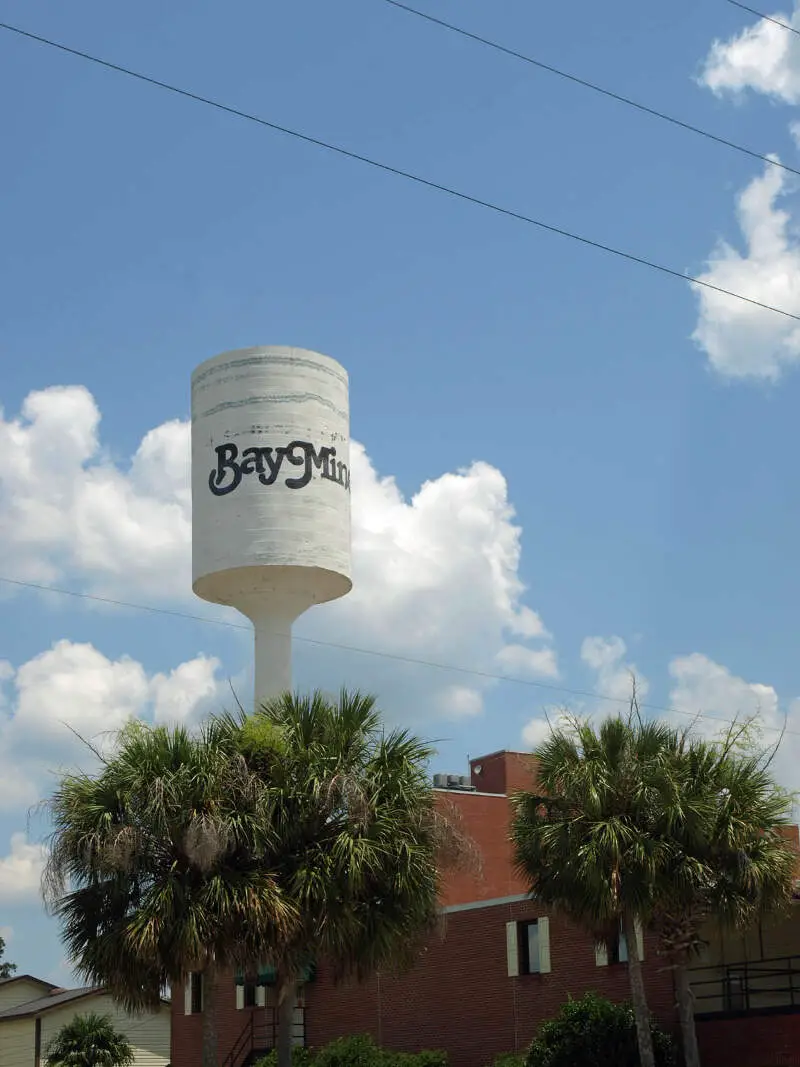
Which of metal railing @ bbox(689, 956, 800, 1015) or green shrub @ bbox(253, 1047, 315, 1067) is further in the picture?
green shrub @ bbox(253, 1047, 315, 1067)

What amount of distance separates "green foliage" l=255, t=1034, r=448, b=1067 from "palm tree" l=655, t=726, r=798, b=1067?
10458 mm

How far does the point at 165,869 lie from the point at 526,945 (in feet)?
45.5

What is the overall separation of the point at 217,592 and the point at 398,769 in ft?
38.9

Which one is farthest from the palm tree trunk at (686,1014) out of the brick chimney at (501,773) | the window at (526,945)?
the brick chimney at (501,773)

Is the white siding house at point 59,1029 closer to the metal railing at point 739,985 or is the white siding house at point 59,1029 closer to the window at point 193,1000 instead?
Answer: the window at point 193,1000

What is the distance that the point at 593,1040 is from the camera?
107 feet

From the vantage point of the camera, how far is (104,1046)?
5128 centimetres

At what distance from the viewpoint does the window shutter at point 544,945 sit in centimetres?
3822

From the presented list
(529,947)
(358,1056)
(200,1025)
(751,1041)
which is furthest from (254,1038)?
(751,1041)

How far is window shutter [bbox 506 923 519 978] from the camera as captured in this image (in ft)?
128

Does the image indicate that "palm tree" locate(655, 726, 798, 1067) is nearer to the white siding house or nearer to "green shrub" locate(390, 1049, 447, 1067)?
"green shrub" locate(390, 1049, 447, 1067)

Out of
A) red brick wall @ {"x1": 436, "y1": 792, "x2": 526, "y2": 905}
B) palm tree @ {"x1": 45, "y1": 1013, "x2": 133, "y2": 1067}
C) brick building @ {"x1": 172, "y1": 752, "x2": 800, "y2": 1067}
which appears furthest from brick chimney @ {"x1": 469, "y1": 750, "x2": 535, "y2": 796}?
palm tree @ {"x1": 45, "y1": 1013, "x2": 133, "y2": 1067}

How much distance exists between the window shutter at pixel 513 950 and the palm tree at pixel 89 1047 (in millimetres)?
18071

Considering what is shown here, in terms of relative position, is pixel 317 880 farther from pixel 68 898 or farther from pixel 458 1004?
pixel 458 1004
